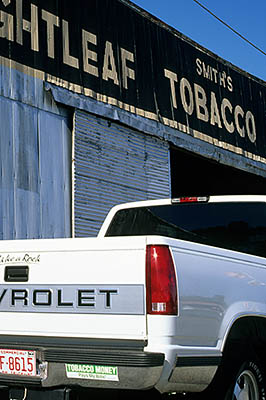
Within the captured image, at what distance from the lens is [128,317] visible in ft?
15.3

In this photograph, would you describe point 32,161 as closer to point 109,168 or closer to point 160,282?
point 109,168

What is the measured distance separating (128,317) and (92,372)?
444 millimetres

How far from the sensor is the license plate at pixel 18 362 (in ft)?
15.9

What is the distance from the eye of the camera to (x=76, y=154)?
13.0 meters

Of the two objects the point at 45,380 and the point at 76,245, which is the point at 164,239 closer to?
the point at 76,245

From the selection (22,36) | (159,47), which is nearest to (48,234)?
(22,36)

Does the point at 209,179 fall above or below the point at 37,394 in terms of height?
above

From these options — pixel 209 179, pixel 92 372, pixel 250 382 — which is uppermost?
pixel 209 179

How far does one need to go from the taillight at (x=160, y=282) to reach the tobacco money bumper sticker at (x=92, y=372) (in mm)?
472

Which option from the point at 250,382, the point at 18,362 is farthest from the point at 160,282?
the point at 250,382

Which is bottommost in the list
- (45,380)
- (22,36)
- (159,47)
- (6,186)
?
(45,380)

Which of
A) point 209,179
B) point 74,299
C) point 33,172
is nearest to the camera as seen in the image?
point 74,299

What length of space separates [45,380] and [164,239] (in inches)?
50.8

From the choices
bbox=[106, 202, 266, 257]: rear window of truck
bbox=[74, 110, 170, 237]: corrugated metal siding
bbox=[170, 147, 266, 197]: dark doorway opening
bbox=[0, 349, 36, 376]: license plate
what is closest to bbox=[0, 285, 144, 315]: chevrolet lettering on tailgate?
bbox=[0, 349, 36, 376]: license plate
